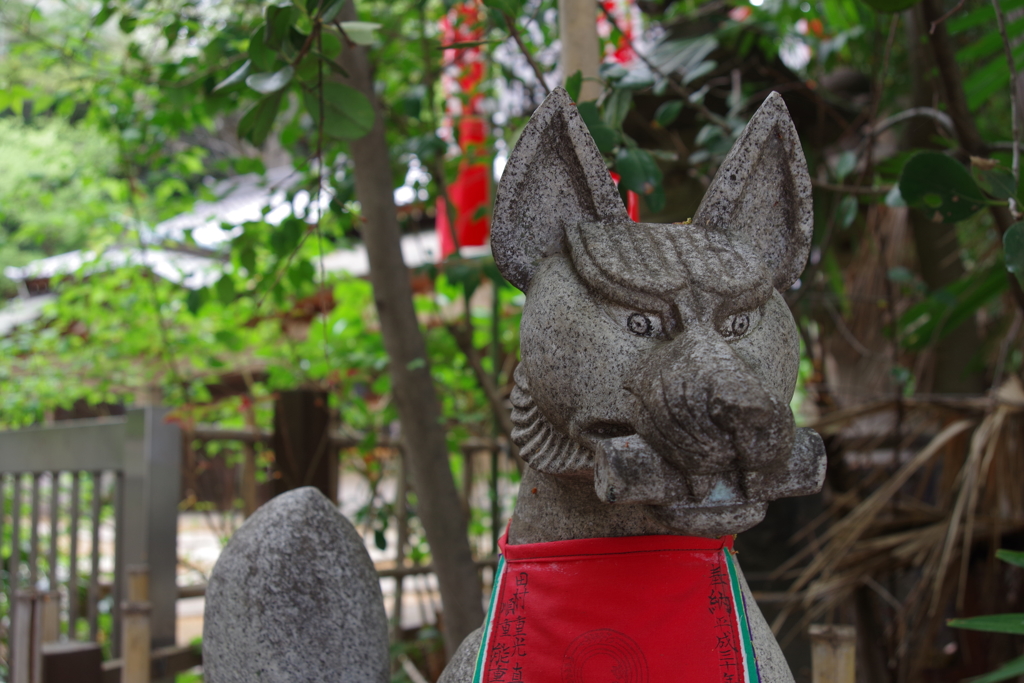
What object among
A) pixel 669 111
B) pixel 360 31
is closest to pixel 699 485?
pixel 360 31

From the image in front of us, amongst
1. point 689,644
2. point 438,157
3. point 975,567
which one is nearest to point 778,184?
point 689,644

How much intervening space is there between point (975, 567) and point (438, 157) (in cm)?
201

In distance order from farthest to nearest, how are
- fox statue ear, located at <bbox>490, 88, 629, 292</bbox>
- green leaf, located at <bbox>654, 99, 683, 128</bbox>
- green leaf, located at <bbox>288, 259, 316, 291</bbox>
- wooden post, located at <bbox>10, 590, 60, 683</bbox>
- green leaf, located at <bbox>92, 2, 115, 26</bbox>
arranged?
green leaf, located at <bbox>288, 259, 316, 291</bbox>
green leaf, located at <bbox>92, 2, 115, 26</bbox>
green leaf, located at <bbox>654, 99, 683, 128</bbox>
wooden post, located at <bbox>10, 590, 60, 683</bbox>
fox statue ear, located at <bbox>490, 88, 629, 292</bbox>

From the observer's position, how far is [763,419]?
2.80 feet

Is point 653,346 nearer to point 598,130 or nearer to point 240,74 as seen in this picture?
point 598,130

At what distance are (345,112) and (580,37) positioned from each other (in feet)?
1.80

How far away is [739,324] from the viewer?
3.28 feet

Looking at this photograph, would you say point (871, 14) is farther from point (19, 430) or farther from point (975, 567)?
point (19, 430)

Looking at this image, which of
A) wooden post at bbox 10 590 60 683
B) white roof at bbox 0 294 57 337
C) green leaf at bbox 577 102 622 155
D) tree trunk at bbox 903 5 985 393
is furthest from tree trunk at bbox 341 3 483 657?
white roof at bbox 0 294 57 337

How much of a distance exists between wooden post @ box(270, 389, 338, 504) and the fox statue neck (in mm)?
1579


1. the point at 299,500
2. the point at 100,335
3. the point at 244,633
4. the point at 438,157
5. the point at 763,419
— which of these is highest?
the point at 438,157

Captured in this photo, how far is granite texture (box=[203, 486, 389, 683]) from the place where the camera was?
120cm

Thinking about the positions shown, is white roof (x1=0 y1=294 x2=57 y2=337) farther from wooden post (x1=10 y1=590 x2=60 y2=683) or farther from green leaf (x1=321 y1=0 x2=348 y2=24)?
green leaf (x1=321 y1=0 x2=348 y2=24)

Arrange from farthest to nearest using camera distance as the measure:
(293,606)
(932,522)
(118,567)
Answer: (118,567) < (932,522) < (293,606)
